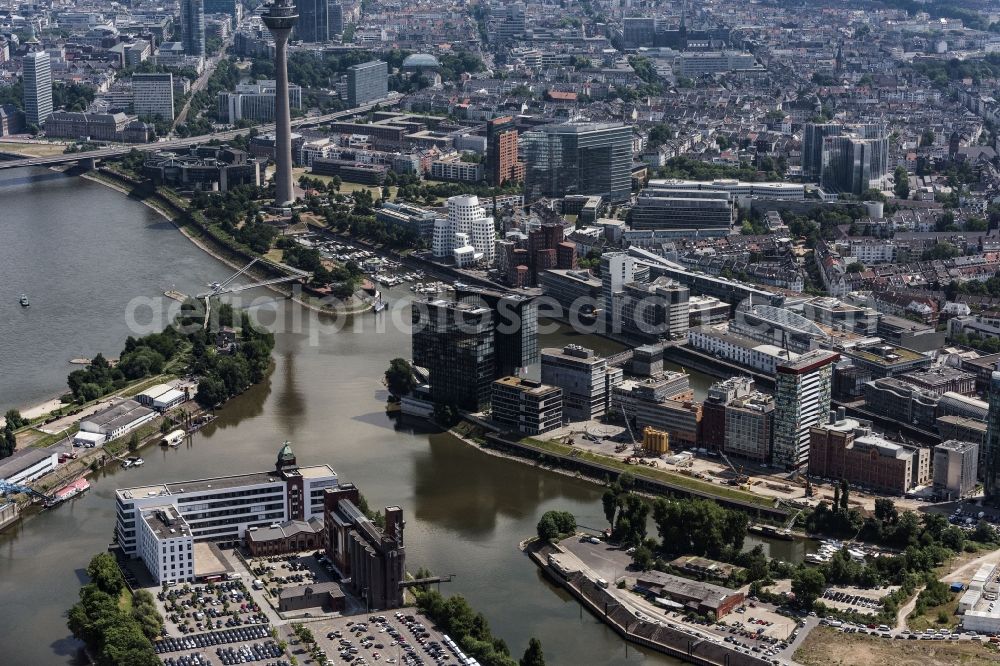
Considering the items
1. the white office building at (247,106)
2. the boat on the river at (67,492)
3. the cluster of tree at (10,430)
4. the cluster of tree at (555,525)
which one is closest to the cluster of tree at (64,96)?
the white office building at (247,106)

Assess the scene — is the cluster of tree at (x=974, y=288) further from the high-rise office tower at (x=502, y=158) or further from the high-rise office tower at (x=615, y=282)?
the high-rise office tower at (x=502, y=158)

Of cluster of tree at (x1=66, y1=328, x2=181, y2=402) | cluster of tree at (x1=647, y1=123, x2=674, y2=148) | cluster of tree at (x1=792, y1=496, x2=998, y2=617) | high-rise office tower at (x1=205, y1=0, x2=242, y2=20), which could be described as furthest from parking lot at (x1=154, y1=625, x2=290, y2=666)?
high-rise office tower at (x1=205, y1=0, x2=242, y2=20)

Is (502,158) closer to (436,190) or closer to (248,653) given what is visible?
(436,190)

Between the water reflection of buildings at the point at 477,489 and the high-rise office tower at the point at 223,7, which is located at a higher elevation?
the high-rise office tower at the point at 223,7

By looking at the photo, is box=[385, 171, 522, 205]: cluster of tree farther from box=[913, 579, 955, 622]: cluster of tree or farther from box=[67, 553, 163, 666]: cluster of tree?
box=[913, 579, 955, 622]: cluster of tree

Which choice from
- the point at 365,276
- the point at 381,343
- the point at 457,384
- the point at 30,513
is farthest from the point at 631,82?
the point at 30,513
